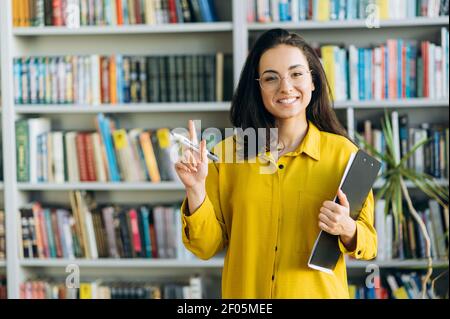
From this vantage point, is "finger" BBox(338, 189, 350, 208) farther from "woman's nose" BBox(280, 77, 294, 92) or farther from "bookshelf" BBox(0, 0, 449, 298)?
"bookshelf" BBox(0, 0, 449, 298)

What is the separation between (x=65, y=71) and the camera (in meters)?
2.58

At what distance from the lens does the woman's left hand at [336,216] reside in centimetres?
110

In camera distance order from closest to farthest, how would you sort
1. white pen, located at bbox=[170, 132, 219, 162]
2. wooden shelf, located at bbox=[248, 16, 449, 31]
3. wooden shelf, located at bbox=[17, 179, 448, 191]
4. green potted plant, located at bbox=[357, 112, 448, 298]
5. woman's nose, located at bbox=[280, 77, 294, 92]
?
white pen, located at bbox=[170, 132, 219, 162]
woman's nose, located at bbox=[280, 77, 294, 92]
green potted plant, located at bbox=[357, 112, 448, 298]
wooden shelf, located at bbox=[248, 16, 449, 31]
wooden shelf, located at bbox=[17, 179, 448, 191]

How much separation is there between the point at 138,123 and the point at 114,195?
320 mm

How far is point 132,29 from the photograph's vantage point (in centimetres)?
251

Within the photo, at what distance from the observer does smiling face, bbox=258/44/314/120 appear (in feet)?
3.92

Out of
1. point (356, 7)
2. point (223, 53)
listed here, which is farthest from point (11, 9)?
point (356, 7)

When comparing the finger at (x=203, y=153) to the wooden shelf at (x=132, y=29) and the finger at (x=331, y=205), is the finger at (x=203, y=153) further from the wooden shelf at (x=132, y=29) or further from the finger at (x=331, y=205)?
the wooden shelf at (x=132, y=29)

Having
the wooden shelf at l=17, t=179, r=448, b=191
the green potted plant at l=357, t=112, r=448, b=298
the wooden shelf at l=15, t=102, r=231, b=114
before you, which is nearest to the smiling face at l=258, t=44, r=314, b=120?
the green potted plant at l=357, t=112, r=448, b=298

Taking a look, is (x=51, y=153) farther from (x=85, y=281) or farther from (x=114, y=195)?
(x=85, y=281)

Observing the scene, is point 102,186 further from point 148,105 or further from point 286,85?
point 286,85

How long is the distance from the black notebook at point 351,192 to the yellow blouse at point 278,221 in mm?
23

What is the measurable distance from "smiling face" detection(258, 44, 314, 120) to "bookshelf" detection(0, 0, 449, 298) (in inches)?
48.5

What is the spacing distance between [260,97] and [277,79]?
0.08 m
